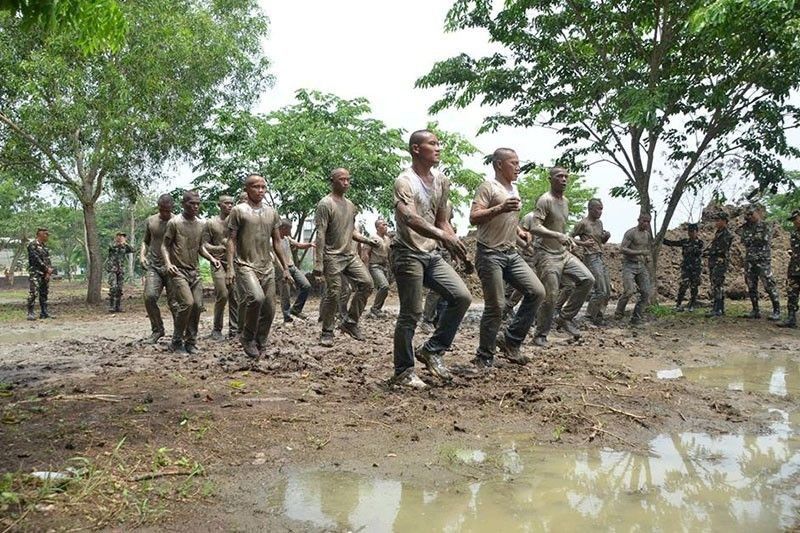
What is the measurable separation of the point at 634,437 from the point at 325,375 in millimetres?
2763

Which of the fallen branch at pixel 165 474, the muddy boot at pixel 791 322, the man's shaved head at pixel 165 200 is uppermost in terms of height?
the man's shaved head at pixel 165 200

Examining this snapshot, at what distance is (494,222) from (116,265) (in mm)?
12110

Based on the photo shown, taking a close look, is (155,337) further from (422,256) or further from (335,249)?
(422,256)

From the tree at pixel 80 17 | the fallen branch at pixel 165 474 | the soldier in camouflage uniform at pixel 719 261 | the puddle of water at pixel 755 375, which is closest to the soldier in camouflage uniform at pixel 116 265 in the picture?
the tree at pixel 80 17

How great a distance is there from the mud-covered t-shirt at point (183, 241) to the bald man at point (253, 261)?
0.82 meters

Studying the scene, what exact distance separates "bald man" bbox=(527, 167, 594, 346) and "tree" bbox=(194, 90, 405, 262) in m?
10.6

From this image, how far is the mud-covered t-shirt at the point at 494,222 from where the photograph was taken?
593 centimetres

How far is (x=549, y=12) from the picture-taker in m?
12.0

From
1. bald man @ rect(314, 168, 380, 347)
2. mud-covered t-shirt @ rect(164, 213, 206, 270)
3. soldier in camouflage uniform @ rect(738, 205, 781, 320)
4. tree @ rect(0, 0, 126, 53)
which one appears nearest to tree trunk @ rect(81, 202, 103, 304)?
mud-covered t-shirt @ rect(164, 213, 206, 270)

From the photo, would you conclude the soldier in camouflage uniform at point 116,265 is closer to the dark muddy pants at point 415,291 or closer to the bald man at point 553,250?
the bald man at point 553,250

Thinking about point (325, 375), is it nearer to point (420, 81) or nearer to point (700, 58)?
point (420, 81)

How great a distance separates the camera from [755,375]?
6203 millimetres

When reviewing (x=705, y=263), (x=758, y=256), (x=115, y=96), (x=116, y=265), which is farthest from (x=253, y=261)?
(x=705, y=263)

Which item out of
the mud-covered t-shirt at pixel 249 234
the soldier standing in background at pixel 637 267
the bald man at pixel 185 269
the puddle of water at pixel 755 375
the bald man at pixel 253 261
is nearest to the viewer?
the puddle of water at pixel 755 375
